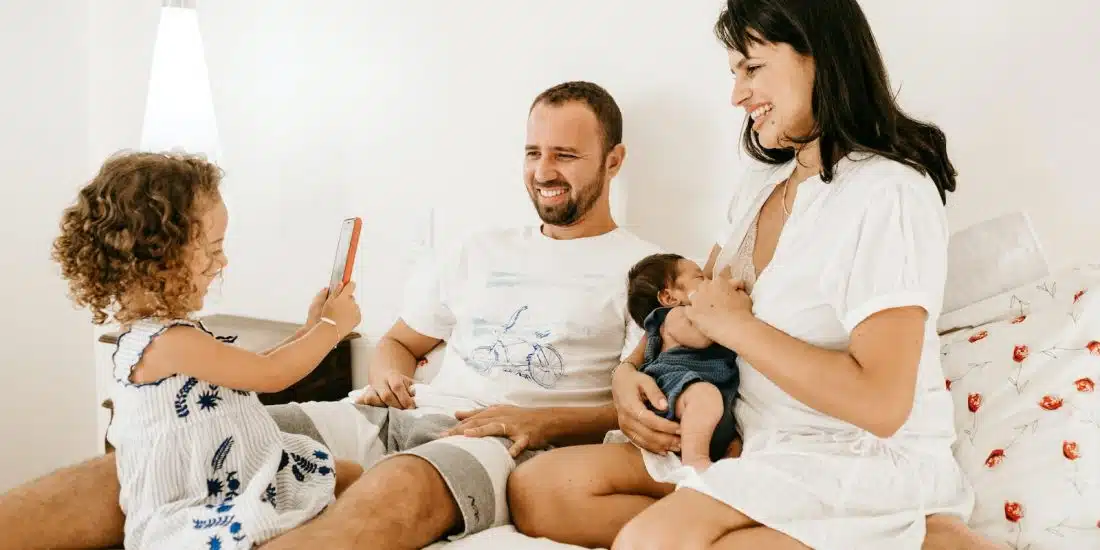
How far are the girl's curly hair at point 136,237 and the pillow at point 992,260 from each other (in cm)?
123

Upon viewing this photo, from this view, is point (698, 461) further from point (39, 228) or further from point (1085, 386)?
point (39, 228)

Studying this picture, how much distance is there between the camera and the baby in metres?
1.46

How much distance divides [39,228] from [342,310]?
1.65 meters

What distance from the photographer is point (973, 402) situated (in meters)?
1.47

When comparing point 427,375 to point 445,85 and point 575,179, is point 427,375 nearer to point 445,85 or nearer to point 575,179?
point 575,179

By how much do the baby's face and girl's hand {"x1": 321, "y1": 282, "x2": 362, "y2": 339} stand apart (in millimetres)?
565

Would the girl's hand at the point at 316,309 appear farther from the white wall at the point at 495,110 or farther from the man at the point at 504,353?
the white wall at the point at 495,110

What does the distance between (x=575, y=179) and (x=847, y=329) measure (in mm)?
784

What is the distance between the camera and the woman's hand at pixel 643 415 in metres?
1.51

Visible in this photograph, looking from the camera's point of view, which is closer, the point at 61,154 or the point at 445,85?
the point at 445,85

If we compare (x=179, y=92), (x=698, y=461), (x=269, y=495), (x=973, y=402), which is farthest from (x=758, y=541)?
(x=179, y=92)

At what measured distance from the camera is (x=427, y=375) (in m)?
2.11

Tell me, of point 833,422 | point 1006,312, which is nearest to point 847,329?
point 833,422

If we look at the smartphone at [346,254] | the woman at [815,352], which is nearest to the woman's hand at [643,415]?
the woman at [815,352]
